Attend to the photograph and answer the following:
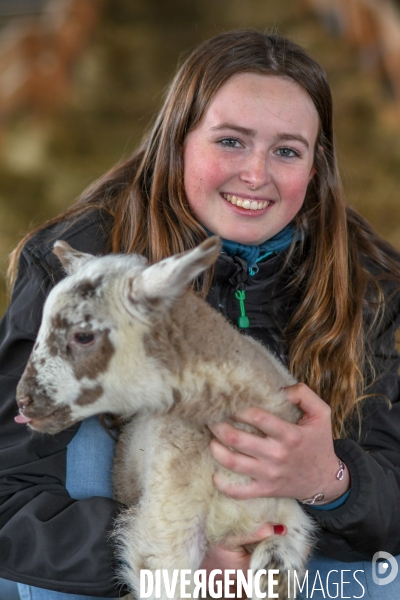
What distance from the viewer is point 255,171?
1.89 metres

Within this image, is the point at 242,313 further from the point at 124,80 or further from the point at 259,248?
the point at 124,80

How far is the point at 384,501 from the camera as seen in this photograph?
1882 millimetres

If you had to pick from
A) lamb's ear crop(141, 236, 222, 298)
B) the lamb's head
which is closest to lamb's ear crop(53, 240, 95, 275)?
the lamb's head

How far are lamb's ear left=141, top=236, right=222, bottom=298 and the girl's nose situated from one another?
53 cm

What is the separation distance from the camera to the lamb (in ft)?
4.97

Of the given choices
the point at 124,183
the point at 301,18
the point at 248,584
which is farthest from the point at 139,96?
the point at 248,584

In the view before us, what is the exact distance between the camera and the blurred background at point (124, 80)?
5258mm

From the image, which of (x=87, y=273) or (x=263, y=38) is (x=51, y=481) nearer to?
(x=87, y=273)

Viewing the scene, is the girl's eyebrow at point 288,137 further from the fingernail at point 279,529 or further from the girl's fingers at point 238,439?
the fingernail at point 279,529

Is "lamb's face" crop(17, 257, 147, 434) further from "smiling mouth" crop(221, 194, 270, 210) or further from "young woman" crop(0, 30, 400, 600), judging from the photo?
"smiling mouth" crop(221, 194, 270, 210)

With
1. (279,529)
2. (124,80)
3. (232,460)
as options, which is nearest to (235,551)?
(279,529)

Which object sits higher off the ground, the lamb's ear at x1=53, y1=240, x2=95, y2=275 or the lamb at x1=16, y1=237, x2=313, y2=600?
the lamb's ear at x1=53, y1=240, x2=95, y2=275

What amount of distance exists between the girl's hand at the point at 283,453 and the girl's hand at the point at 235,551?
3.2 inches

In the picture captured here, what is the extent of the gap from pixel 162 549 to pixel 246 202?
928 millimetres
